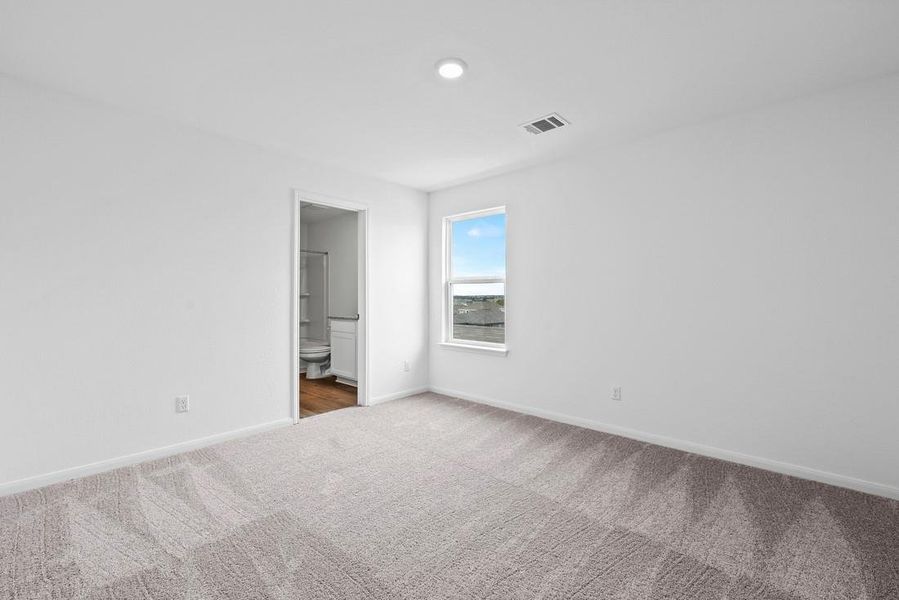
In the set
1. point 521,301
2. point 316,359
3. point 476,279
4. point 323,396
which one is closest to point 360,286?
point 476,279

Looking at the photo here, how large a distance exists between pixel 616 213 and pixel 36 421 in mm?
4271

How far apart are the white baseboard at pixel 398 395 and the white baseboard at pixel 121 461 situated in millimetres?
1051

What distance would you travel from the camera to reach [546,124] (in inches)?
120

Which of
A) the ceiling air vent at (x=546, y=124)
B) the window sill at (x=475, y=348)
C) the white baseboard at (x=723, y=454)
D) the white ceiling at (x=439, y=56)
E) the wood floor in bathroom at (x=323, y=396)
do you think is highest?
the white ceiling at (x=439, y=56)

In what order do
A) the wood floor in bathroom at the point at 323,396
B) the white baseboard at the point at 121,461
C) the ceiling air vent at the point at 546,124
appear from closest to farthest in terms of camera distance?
the white baseboard at the point at 121,461 < the ceiling air vent at the point at 546,124 < the wood floor in bathroom at the point at 323,396

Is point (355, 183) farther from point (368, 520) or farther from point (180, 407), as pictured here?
point (368, 520)

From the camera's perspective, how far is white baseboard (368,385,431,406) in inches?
172

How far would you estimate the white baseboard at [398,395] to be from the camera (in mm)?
4364

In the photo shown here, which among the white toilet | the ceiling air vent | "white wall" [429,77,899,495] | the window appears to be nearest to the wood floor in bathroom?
the white toilet

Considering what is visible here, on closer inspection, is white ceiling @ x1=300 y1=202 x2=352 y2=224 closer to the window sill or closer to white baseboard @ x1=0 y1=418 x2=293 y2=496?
the window sill

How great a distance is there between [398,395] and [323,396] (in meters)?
0.88

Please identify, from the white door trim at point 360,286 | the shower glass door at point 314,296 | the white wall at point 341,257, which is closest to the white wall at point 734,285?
the white door trim at point 360,286

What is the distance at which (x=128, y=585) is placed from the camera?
166 cm

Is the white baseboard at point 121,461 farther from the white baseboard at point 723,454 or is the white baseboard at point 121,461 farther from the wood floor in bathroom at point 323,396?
the white baseboard at point 723,454
